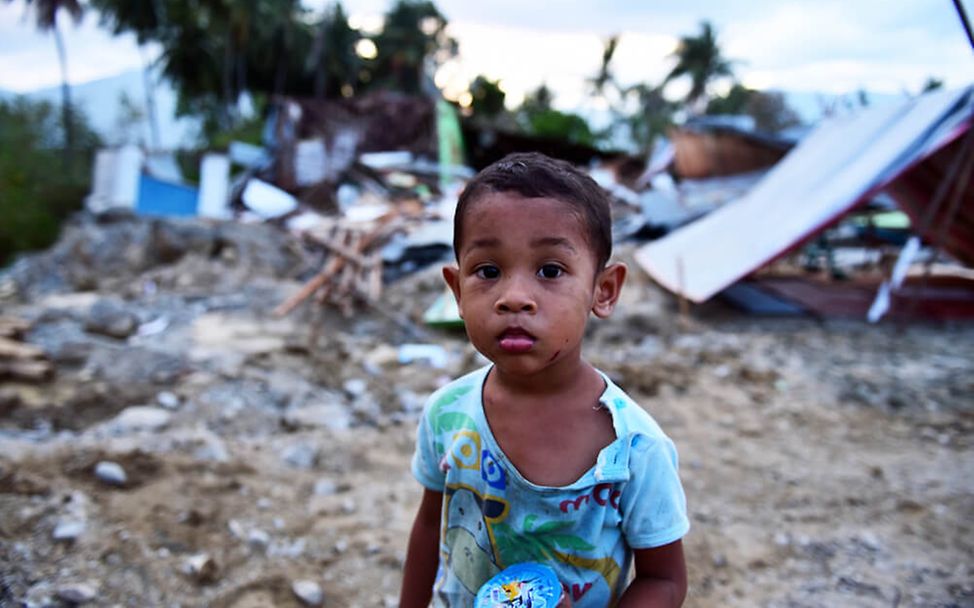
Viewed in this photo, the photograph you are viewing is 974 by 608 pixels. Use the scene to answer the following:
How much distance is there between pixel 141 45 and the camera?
84.0 ft

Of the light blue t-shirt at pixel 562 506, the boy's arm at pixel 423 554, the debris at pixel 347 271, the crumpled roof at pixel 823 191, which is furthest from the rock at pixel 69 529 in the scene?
the crumpled roof at pixel 823 191

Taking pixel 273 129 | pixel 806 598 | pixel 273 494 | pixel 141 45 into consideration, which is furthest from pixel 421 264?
pixel 141 45

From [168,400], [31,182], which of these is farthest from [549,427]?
[31,182]

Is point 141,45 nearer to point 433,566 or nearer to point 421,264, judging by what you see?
point 421,264

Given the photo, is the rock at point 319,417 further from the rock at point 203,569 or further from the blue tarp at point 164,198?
the blue tarp at point 164,198

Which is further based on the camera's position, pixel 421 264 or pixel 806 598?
pixel 421 264

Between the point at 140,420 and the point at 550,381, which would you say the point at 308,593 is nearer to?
the point at 550,381

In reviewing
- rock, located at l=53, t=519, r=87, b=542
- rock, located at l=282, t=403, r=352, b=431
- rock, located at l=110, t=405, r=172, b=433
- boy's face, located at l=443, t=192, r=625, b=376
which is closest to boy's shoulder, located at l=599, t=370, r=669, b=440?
boy's face, located at l=443, t=192, r=625, b=376

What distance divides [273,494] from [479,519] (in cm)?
202

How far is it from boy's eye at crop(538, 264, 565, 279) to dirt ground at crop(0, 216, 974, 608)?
164cm

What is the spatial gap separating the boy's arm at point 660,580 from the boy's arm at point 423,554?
0.38 metres

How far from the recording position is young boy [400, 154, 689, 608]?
0.92 m

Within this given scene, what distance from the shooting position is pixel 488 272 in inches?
37.6

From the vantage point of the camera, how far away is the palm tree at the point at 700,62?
3375cm
